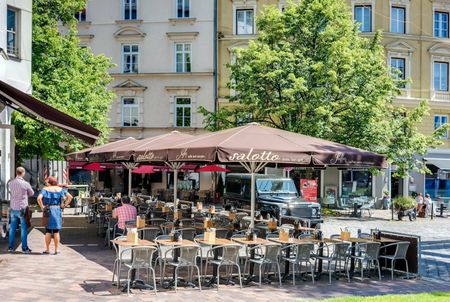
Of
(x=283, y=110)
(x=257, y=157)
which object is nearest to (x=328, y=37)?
(x=283, y=110)

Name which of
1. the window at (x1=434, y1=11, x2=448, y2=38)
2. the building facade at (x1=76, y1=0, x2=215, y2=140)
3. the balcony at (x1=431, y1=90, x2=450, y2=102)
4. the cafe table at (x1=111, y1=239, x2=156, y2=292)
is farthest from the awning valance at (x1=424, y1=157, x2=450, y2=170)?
the cafe table at (x1=111, y1=239, x2=156, y2=292)

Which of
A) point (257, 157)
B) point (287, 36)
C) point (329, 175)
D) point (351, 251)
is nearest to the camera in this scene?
point (257, 157)

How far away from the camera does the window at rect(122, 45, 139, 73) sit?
1506 inches

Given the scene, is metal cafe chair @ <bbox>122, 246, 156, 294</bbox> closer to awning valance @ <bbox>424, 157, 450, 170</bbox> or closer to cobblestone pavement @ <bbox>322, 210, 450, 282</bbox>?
cobblestone pavement @ <bbox>322, 210, 450, 282</bbox>

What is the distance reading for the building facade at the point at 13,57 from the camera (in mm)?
18797

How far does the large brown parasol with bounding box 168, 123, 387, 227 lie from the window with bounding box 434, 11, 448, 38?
28.2 metres

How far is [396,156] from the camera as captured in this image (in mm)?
28500

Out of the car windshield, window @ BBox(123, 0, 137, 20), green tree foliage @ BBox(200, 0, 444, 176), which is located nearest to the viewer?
the car windshield

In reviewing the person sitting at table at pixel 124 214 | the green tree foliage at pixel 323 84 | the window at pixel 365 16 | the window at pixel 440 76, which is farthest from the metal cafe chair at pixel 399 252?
the window at pixel 440 76

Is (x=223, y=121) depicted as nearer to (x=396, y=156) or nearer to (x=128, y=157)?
(x=396, y=156)

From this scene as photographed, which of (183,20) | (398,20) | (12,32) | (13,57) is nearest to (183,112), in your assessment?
(183,20)

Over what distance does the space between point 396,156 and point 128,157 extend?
17.2 metres

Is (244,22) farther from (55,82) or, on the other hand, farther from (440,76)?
(55,82)

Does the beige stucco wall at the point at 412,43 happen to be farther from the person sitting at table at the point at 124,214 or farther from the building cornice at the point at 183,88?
the person sitting at table at the point at 124,214
